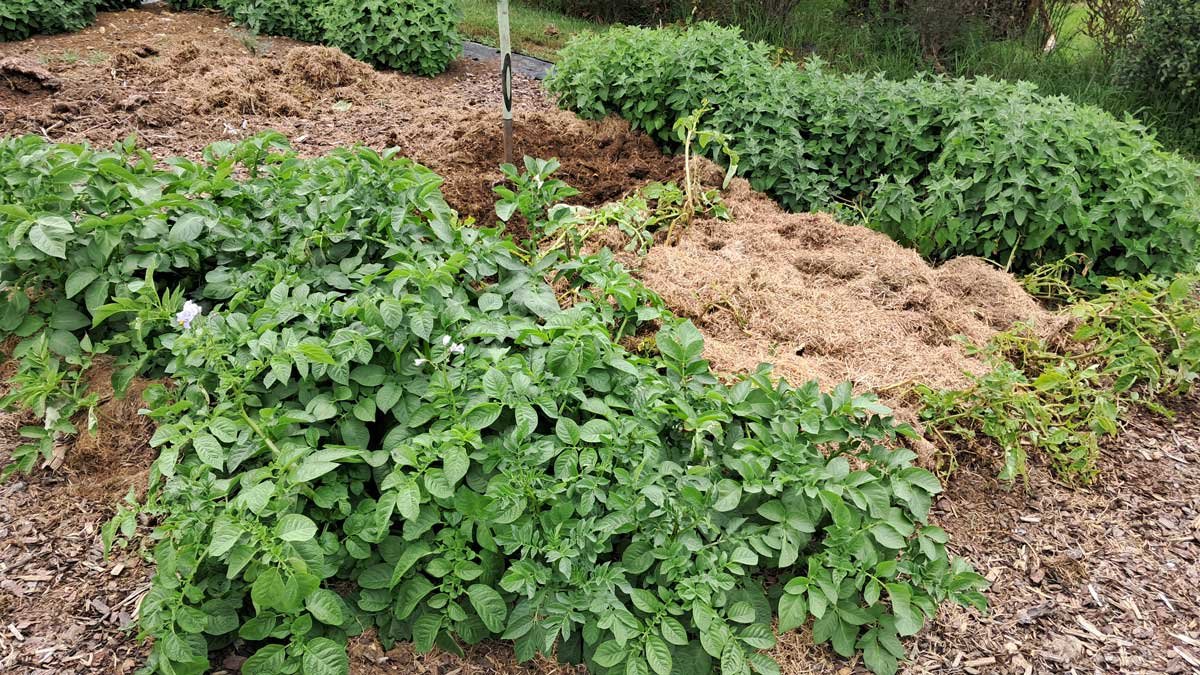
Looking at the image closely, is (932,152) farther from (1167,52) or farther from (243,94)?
(243,94)

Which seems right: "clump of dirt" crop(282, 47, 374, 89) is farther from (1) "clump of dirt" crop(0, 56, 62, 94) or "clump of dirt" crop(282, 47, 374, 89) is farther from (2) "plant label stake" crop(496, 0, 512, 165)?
(2) "plant label stake" crop(496, 0, 512, 165)

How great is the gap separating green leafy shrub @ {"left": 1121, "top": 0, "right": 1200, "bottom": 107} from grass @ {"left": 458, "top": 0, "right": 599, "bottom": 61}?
440 cm

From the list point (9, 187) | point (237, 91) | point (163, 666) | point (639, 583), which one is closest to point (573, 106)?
point (237, 91)

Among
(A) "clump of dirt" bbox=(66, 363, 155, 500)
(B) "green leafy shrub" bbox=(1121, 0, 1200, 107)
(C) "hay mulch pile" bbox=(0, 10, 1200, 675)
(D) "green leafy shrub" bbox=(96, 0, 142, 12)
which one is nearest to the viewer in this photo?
(C) "hay mulch pile" bbox=(0, 10, 1200, 675)

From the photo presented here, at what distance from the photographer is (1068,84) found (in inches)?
264

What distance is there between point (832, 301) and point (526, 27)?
622cm

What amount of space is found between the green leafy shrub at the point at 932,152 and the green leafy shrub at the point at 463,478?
1.72m

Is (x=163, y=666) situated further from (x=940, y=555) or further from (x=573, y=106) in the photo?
(x=573, y=106)

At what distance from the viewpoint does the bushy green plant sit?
623 centimetres

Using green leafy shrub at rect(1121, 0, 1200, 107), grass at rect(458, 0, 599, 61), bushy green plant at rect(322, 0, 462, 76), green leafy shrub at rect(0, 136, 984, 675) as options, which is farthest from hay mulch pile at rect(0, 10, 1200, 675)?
green leafy shrub at rect(1121, 0, 1200, 107)

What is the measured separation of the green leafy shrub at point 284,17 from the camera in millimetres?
6801

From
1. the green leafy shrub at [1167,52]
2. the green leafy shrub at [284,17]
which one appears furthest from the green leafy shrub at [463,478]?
the green leafy shrub at [1167,52]

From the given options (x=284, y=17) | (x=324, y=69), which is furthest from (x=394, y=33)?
(x=284, y=17)

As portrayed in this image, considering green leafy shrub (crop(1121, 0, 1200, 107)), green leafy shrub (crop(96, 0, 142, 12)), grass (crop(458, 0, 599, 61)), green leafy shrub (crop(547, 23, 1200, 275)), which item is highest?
green leafy shrub (crop(1121, 0, 1200, 107))
